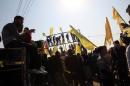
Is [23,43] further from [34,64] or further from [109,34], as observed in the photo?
[109,34]

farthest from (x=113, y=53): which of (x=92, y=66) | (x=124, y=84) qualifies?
(x=92, y=66)

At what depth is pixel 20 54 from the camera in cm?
470

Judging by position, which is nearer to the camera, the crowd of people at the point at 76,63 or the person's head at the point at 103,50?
the crowd of people at the point at 76,63

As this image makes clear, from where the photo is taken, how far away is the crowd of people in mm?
5529

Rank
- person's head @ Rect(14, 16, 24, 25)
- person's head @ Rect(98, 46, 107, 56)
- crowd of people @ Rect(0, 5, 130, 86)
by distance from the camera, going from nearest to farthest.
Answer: crowd of people @ Rect(0, 5, 130, 86) → person's head @ Rect(14, 16, 24, 25) → person's head @ Rect(98, 46, 107, 56)

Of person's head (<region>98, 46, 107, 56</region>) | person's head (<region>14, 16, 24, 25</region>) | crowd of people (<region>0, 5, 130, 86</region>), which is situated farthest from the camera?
person's head (<region>98, 46, 107, 56</region>)

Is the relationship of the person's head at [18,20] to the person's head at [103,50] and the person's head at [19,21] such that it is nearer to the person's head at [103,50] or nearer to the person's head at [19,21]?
the person's head at [19,21]

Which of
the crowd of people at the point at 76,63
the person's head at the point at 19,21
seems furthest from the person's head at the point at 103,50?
the person's head at the point at 19,21

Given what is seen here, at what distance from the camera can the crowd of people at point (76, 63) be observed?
553 cm

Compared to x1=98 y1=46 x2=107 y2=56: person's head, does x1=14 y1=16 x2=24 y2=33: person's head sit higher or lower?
higher

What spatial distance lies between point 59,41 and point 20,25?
22145 mm

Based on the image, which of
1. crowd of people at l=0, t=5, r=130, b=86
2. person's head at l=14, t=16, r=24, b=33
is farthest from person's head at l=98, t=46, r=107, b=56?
person's head at l=14, t=16, r=24, b=33

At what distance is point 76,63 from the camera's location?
12.8 metres

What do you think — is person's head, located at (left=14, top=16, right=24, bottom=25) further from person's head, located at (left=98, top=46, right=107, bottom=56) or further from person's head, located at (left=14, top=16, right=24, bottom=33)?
person's head, located at (left=98, top=46, right=107, bottom=56)
